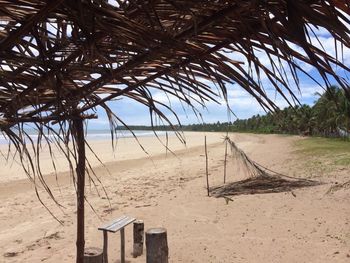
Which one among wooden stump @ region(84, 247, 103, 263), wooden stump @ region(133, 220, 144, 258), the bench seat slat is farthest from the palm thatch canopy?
wooden stump @ region(133, 220, 144, 258)

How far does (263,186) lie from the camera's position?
9.54m

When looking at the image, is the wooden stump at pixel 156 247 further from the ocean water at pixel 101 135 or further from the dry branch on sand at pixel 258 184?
the dry branch on sand at pixel 258 184

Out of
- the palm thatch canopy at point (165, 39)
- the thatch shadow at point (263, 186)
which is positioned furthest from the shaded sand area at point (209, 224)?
the palm thatch canopy at point (165, 39)

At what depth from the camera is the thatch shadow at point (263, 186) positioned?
923 centimetres

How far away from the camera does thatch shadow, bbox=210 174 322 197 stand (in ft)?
30.3

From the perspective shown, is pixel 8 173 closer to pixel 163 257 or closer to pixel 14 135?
pixel 163 257

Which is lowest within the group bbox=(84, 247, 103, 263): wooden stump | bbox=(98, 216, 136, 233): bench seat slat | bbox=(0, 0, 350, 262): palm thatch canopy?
bbox=(84, 247, 103, 263): wooden stump

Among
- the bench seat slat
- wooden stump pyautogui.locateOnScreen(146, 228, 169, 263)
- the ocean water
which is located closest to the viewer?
the ocean water

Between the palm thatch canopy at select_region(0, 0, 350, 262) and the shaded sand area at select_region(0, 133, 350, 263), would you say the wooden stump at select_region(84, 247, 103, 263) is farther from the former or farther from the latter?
the palm thatch canopy at select_region(0, 0, 350, 262)

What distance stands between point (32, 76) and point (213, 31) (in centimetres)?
61

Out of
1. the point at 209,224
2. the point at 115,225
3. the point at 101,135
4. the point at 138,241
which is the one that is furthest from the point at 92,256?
the point at 101,135

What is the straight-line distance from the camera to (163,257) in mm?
4473

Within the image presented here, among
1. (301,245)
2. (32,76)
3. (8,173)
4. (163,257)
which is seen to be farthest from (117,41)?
(8,173)

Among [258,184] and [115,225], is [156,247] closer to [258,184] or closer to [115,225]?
[115,225]
